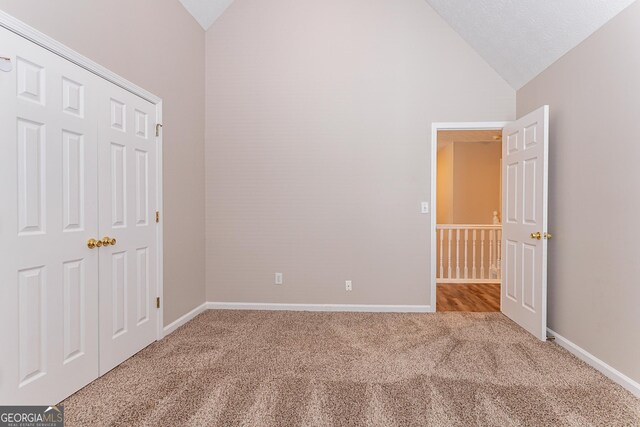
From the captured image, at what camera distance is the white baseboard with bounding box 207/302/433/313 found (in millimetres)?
3661

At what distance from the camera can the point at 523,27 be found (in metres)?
2.86

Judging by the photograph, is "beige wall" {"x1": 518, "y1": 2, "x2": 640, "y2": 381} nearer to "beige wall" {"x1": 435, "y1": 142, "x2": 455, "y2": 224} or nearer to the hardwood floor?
the hardwood floor

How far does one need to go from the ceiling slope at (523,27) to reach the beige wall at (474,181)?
3.38 meters

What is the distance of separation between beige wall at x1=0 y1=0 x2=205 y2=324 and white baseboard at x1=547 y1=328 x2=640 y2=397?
11.3 feet

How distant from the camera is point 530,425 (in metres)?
1.70

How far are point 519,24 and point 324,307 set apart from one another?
10.9 feet

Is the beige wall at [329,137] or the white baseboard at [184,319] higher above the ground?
the beige wall at [329,137]

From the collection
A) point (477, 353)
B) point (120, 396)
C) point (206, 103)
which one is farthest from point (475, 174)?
point (120, 396)

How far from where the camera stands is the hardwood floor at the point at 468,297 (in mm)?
3857

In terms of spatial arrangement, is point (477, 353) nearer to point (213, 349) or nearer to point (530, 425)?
point (530, 425)

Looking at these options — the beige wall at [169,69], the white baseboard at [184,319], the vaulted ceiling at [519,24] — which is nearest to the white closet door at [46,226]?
the beige wall at [169,69]

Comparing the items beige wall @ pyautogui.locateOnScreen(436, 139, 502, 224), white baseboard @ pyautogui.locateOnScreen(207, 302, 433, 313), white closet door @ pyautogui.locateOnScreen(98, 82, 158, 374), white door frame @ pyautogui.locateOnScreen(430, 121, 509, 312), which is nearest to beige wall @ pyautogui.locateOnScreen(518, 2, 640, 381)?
white door frame @ pyautogui.locateOnScreen(430, 121, 509, 312)

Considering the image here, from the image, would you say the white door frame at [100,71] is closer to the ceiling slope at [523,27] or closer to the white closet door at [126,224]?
the white closet door at [126,224]

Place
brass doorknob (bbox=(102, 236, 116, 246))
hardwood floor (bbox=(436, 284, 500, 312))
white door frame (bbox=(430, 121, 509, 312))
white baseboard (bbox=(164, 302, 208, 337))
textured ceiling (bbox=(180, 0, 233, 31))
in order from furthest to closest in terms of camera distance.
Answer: hardwood floor (bbox=(436, 284, 500, 312))
white door frame (bbox=(430, 121, 509, 312))
textured ceiling (bbox=(180, 0, 233, 31))
white baseboard (bbox=(164, 302, 208, 337))
brass doorknob (bbox=(102, 236, 116, 246))
